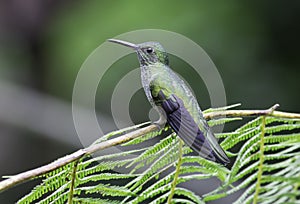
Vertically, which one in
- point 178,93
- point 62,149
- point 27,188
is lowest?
point 178,93

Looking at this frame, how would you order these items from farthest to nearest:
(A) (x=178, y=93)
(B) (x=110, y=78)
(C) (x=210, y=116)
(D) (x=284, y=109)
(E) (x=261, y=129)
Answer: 1. (B) (x=110, y=78)
2. (D) (x=284, y=109)
3. (A) (x=178, y=93)
4. (C) (x=210, y=116)
5. (E) (x=261, y=129)

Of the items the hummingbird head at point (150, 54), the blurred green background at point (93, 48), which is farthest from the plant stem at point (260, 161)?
the blurred green background at point (93, 48)

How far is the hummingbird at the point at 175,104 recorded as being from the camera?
3.80 feet

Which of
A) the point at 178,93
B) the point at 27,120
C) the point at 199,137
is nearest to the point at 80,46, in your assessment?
A: the point at 27,120

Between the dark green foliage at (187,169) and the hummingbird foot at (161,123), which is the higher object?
the hummingbird foot at (161,123)

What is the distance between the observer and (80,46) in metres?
4.38

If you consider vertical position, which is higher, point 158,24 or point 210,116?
point 158,24

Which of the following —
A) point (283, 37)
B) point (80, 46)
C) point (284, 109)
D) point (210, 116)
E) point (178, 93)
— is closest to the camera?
point (210, 116)

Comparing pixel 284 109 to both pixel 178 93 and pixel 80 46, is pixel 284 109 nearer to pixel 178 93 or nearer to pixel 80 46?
pixel 80 46

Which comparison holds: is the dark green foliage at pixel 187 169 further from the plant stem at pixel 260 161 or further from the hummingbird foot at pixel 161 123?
the hummingbird foot at pixel 161 123

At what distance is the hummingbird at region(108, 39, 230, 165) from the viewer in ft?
3.80

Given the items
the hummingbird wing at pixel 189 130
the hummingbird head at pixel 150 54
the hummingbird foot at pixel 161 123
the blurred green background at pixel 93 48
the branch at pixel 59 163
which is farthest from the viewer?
the blurred green background at pixel 93 48

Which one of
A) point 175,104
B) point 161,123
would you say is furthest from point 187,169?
point 175,104

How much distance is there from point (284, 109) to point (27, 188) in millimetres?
2028
